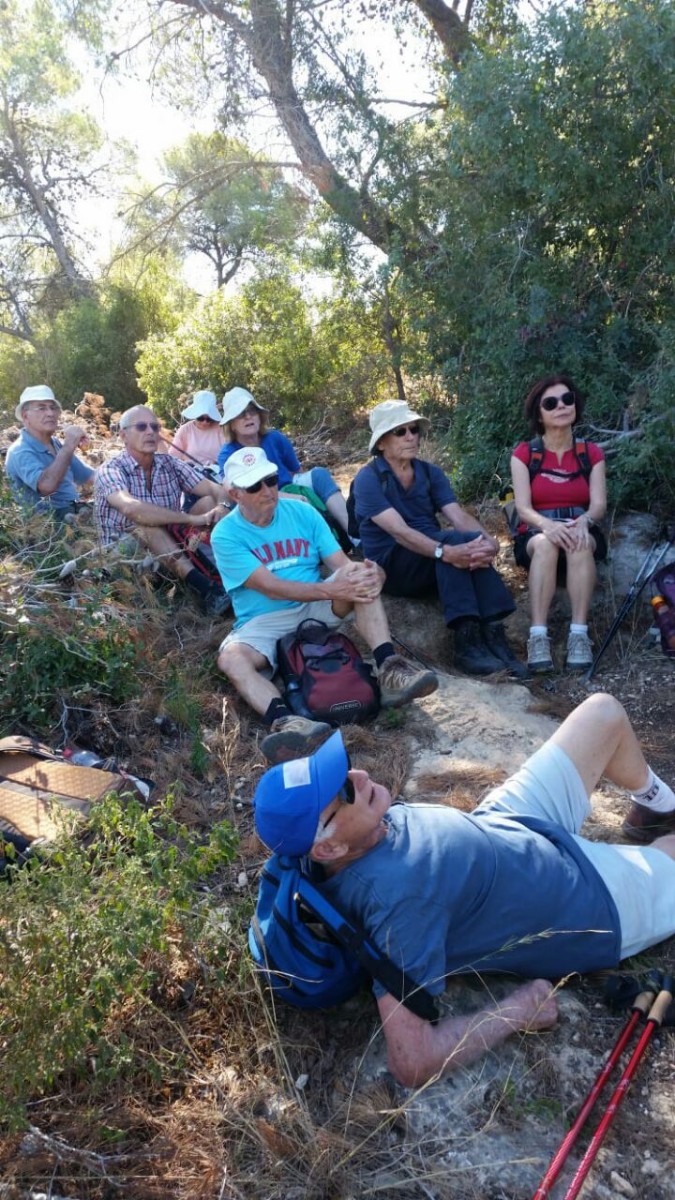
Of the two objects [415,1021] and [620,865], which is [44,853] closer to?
[415,1021]

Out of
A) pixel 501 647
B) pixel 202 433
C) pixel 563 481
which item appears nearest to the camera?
pixel 501 647

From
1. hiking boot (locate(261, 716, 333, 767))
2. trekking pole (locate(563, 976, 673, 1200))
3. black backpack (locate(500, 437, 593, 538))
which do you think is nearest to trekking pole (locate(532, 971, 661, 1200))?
trekking pole (locate(563, 976, 673, 1200))

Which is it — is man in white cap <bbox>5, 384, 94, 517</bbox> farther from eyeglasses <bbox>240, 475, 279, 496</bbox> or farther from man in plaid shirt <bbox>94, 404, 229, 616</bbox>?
eyeglasses <bbox>240, 475, 279, 496</bbox>

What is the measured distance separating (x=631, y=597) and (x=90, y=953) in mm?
3989

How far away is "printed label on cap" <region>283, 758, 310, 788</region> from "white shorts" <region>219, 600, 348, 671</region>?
2.27 m

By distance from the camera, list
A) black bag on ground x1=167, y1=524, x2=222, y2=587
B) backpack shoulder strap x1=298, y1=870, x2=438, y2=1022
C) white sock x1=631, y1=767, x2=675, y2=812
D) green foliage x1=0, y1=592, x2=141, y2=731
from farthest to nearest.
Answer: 1. black bag on ground x1=167, y1=524, x2=222, y2=587
2. green foliage x1=0, y1=592, x2=141, y2=731
3. white sock x1=631, y1=767, x2=675, y2=812
4. backpack shoulder strap x1=298, y1=870, x2=438, y2=1022

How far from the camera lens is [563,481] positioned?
5.64m

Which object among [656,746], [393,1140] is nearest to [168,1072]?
[393,1140]

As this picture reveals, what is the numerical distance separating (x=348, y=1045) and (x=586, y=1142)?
700mm

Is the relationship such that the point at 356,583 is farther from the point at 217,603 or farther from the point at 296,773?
the point at 296,773

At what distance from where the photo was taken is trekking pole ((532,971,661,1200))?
215 cm

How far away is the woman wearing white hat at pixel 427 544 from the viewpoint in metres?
5.21

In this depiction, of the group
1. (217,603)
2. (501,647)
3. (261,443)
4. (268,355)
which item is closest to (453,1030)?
(501,647)

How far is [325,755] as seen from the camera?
8.09 ft
